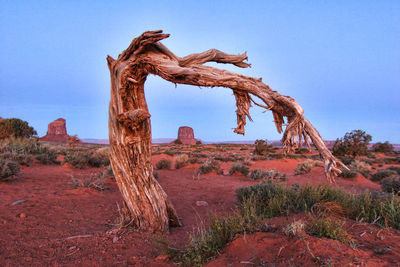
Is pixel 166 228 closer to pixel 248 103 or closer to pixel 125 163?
pixel 125 163

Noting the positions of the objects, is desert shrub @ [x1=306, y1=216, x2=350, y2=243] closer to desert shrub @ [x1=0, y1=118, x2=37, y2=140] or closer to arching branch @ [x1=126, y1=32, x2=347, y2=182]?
arching branch @ [x1=126, y1=32, x2=347, y2=182]

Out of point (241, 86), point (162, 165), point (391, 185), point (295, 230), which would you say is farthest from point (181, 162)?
point (295, 230)

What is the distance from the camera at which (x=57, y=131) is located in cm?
8956

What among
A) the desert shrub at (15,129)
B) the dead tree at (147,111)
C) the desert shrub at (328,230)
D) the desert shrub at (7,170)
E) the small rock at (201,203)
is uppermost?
the desert shrub at (15,129)

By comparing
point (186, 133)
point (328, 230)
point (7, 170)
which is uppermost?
point (186, 133)

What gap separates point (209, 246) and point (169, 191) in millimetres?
5900

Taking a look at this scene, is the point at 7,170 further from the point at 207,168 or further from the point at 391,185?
the point at 391,185

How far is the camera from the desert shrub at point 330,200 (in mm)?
4430

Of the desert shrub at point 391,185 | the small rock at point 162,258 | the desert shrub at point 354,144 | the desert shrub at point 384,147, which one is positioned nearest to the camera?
the small rock at point 162,258

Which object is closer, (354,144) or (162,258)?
(162,258)

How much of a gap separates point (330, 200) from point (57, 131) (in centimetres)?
10054

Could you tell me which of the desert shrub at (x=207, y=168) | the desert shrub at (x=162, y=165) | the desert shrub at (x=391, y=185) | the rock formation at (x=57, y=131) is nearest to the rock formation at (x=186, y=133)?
the rock formation at (x=57, y=131)

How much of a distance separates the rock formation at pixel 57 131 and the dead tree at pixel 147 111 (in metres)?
93.9

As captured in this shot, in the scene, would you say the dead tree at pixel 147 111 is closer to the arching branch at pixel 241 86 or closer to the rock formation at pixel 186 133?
the arching branch at pixel 241 86
